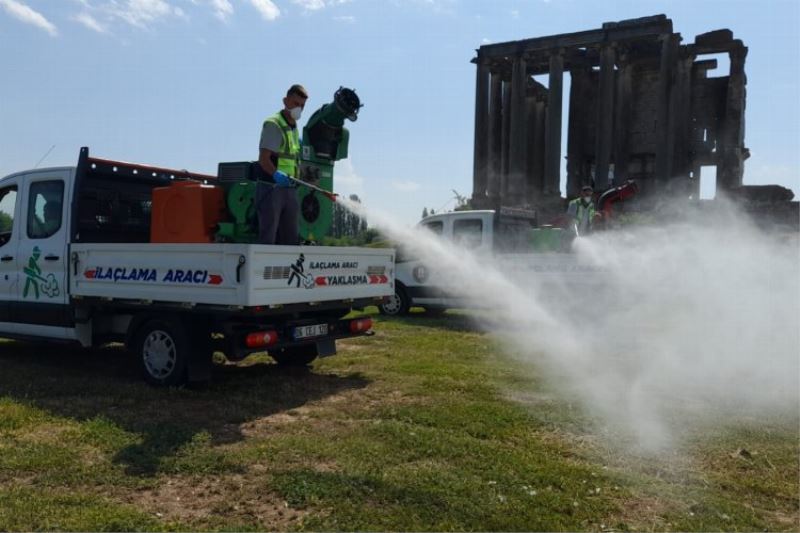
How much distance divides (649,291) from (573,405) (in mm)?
5251

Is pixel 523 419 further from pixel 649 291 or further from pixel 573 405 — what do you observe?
pixel 649 291

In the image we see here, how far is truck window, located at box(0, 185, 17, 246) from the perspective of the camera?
8.49 meters

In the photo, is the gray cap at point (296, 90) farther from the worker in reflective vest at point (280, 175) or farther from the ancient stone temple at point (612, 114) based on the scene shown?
the ancient stone temple at point (612, 114)

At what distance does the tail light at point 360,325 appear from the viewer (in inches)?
307

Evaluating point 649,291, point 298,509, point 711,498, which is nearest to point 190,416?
point 298,509

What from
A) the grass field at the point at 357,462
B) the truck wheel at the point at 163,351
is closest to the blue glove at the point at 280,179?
the truck wheel at the point at 163,351

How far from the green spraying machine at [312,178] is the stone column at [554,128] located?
85.3ft

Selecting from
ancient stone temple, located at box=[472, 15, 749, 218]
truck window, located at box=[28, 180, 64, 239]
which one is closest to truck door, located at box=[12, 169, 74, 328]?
truck window, located at box=[28, 180, 64, 239]

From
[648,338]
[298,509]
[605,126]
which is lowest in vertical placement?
[298,509]

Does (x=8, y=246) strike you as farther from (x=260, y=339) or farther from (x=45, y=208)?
(x=260, y=339)

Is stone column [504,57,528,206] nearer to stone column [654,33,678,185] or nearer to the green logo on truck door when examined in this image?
stone column [654,33,678,185]

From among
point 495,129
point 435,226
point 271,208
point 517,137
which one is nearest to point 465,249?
point 435,226

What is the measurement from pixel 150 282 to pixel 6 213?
3127mm

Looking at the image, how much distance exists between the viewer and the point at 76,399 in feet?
21.4
